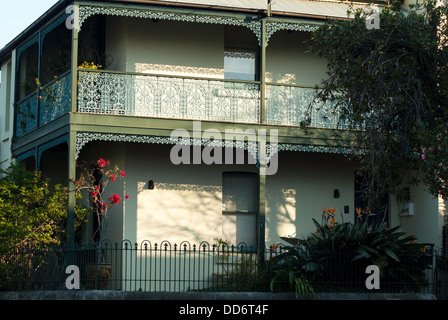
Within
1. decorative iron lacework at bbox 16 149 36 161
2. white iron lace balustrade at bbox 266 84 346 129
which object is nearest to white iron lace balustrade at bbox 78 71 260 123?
white iron lace balustrade at bbox 266 84 346 129

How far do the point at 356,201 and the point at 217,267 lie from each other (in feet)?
14.9

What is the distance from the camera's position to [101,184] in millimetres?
19484

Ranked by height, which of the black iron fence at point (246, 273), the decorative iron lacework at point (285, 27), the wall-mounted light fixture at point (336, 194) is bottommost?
the black iron fence at point (246, 273)

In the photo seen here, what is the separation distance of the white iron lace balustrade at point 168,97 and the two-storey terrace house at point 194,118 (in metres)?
0.03

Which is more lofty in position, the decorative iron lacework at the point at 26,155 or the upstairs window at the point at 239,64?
the upstairs window at the point at 239,64

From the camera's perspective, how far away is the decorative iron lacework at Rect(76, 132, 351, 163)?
55.5 feet

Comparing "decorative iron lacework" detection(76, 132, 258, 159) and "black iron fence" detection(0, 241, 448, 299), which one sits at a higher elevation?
"decorative iron lacework" detection(76, 132, 258, 159)

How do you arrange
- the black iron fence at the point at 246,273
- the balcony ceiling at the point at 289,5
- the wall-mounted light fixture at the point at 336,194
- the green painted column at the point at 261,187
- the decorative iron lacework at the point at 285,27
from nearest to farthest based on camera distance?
the black iron fence at the point at 246,273, the green painted column at the point at 261,187, the balcony ceiling at the point at 289,5, the decorative iron lacework at the point at 285,27, the wall-mounted light fixture at the point at 336,194

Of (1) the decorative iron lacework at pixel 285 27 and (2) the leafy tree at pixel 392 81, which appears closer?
(2) the leafy tree at pixel 392 81

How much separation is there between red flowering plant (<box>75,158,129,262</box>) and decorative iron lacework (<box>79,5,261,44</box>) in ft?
9.92

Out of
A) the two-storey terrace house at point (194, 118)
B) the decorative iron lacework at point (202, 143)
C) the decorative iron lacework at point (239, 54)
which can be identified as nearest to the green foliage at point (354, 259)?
the two-storey terrace house at point (194, 118)

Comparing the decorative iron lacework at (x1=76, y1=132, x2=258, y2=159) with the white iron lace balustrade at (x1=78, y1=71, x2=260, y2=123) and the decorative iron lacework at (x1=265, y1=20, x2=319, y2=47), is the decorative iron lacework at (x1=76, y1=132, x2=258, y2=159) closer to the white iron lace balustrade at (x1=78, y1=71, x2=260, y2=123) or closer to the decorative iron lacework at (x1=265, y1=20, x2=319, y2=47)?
the white iron lace balustrade at (x1=78, y1=71, x2=260, y2=123)

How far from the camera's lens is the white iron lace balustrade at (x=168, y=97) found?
17.2 meters

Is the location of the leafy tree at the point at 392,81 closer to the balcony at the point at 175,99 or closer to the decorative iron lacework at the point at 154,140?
the balcony at the point at 175,99
